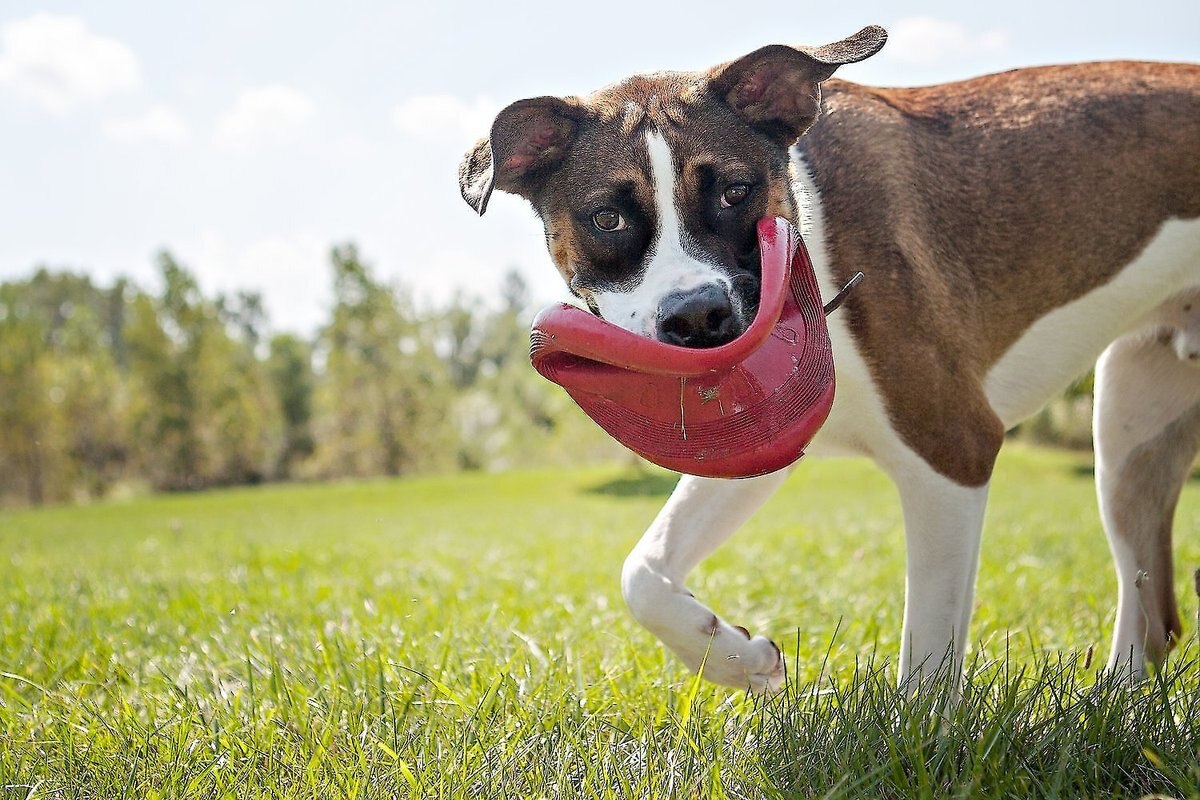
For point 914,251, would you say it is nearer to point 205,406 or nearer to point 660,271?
point 660,271

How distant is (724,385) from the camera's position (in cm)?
235

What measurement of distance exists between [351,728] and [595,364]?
1.06m

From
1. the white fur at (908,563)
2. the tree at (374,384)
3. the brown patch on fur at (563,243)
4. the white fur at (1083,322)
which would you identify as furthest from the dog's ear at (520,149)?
the tree at (374,384)

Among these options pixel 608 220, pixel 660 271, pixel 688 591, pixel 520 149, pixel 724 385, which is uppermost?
pixel 520 149

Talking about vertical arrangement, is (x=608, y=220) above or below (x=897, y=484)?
above

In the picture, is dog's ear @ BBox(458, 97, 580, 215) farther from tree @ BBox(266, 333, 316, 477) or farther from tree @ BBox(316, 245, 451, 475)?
tree @ BBox(266, 333, 316, 477)

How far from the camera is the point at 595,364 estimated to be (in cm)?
244

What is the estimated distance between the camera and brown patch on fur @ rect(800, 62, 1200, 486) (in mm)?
2938

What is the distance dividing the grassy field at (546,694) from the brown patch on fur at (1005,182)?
3.47 ft

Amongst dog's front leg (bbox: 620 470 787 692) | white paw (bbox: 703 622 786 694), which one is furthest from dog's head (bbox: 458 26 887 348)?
white paw (bbox: 703 622 786 694)

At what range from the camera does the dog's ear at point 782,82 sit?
2.78 metres

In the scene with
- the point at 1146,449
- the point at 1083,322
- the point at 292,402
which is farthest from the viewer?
the point at 292,402

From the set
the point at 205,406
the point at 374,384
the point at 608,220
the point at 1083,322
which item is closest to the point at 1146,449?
the point at 1083,322

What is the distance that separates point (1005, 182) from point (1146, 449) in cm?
116
